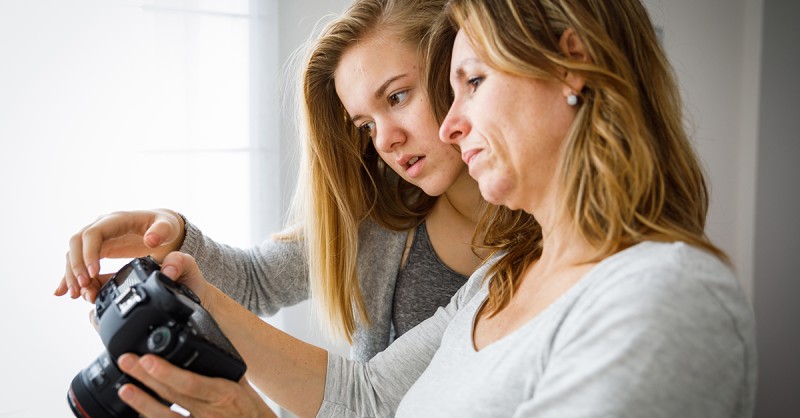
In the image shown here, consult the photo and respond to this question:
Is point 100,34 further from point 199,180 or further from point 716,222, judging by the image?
point 716,222

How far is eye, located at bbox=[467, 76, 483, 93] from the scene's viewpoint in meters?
0.84

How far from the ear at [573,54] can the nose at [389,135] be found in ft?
1.48

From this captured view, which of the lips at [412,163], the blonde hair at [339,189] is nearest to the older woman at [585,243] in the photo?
the lips at [412,163]

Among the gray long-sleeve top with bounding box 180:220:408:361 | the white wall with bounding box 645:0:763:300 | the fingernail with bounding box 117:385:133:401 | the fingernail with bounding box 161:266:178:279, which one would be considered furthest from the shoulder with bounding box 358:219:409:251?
the white wall with bounding box 645:0:763:300

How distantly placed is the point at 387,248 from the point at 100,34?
0.87 m

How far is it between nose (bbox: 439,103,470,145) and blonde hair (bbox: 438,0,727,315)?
4.1 inches

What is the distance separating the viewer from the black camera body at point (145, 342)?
71 cm

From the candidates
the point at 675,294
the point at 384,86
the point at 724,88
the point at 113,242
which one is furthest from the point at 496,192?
the point at 724,88

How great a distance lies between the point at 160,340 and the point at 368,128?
73 cm

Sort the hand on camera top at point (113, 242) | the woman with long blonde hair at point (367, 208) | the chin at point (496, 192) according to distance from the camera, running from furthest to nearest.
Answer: the woman with long blonde hair at point (367, 208) < the hand on camera top at point (113, 242) < the chin at point (496, 192)

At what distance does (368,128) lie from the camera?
1.34m

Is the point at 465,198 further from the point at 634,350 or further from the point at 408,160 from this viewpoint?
the point at 634,350

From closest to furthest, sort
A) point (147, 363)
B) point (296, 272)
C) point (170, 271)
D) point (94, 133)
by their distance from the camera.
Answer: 1. point (147, 363)
2. point (170, 271)
3. point (296, 272)
4. point (94, 133)

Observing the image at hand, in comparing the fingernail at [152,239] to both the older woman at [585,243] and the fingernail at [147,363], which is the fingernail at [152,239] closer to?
the older woman at [585,243]
